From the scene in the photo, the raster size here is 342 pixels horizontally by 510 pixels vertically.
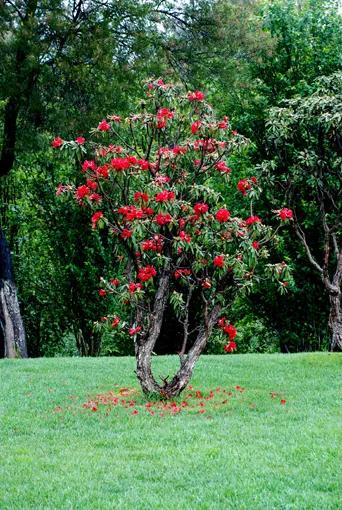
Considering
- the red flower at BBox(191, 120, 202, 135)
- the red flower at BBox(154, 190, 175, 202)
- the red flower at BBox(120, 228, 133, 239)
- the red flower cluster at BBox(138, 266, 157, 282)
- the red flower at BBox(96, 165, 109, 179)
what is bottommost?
the red flower cluster at BBox(138, 266, 157, 282)

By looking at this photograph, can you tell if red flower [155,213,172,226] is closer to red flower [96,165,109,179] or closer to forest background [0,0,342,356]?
red flower [96,165,109,179]

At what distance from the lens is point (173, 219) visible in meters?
7.21

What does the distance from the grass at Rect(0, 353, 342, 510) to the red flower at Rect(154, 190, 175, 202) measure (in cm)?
222

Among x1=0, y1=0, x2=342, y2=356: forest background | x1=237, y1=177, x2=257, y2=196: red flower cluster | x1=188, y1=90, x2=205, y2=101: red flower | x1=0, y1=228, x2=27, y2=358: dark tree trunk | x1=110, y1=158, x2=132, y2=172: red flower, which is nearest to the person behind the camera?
x1=110, y1=158, x2=132, y2=172: red flower

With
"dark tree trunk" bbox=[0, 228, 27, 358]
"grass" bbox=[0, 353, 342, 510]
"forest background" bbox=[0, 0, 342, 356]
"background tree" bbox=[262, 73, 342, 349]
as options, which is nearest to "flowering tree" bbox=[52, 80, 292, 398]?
"grass" bbox=[0, 353, 342, 510]

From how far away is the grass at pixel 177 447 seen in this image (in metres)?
4.27

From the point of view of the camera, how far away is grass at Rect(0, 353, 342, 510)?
4273mm

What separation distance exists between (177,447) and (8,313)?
8909 millimetres

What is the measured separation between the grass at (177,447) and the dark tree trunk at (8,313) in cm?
432

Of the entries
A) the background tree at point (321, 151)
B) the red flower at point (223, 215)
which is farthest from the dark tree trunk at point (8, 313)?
the red flower at point (223, 215)

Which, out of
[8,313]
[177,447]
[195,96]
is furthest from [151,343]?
[8,313]

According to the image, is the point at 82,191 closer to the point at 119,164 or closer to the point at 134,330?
the point at 119,164

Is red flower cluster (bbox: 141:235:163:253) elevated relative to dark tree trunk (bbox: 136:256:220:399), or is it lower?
elevated

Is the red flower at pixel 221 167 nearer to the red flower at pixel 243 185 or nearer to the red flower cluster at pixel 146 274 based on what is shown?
the red flower at pixel 243 185
